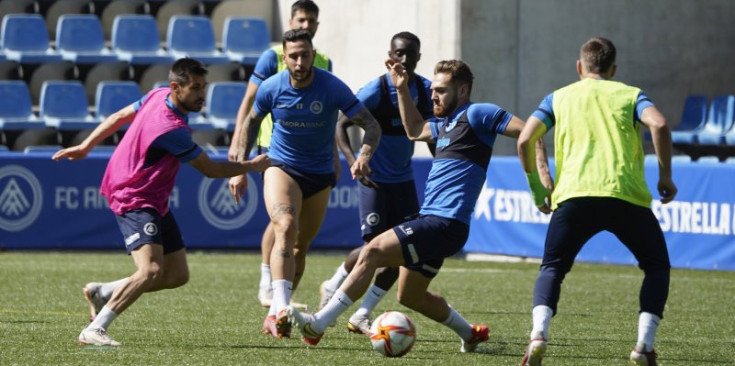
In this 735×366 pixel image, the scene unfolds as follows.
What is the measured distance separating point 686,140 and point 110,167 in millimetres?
13008

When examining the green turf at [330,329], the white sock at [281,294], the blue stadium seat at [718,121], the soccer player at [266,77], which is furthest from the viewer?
the blue stadium seat at [718,121]

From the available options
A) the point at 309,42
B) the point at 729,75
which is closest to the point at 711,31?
the point at 729,75

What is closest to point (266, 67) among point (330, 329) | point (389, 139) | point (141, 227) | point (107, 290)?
point (389, 139)

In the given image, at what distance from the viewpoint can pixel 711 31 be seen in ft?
70.8

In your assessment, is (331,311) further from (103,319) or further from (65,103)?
(65,103)

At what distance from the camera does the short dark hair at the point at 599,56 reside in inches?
301

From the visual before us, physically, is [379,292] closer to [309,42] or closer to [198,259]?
[309,42]

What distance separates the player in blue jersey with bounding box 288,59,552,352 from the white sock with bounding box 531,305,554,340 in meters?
0.89


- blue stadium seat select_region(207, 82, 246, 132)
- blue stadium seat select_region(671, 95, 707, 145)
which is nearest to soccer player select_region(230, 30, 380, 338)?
blue stadium seat select_region(207, 82, 246, 132)

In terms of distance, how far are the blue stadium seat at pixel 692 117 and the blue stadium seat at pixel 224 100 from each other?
6.35 metres

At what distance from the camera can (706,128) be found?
2036 cm

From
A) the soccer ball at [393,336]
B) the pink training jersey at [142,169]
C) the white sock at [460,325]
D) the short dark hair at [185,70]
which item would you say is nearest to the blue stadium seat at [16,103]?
the pink training jersey at [142,169]

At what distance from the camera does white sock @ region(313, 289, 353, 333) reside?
8.10 meters

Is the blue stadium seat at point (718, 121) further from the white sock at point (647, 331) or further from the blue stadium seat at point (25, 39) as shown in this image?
the white sock at point (647, 331)
